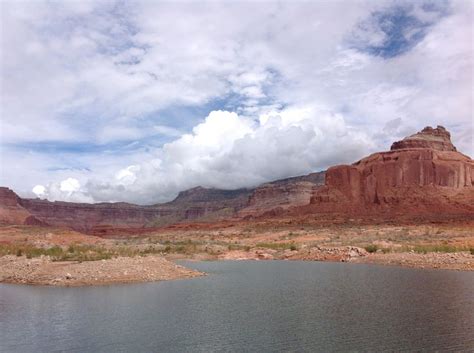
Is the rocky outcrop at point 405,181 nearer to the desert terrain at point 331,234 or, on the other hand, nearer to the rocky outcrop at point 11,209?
the desert terrain at point 331,234

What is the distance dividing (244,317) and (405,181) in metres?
131

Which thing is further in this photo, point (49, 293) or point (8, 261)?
point (8, 261)

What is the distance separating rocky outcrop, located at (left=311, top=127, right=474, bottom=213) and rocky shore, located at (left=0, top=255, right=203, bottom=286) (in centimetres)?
9925

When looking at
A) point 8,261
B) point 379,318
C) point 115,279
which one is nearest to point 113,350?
point 379,318

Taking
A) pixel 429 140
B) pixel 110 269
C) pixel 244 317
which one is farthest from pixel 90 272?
pixel 429 140

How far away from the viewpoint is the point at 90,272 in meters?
33.4

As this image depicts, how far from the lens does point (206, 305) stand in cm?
2394

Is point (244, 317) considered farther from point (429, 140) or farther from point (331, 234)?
point (429, 140)

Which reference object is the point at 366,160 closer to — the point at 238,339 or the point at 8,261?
the point at 8,261

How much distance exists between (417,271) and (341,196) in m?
110

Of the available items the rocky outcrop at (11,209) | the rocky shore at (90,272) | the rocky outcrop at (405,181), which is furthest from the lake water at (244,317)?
the rocky outcrop at (11,209)

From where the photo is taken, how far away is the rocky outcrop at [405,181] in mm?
128875

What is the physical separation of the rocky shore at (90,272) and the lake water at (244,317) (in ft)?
6.44

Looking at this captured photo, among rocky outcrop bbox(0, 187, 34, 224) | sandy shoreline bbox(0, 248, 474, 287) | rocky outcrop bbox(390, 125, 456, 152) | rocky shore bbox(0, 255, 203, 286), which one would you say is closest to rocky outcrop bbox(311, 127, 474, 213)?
rocky outcrop bbox(390, 125, 456, 152)
